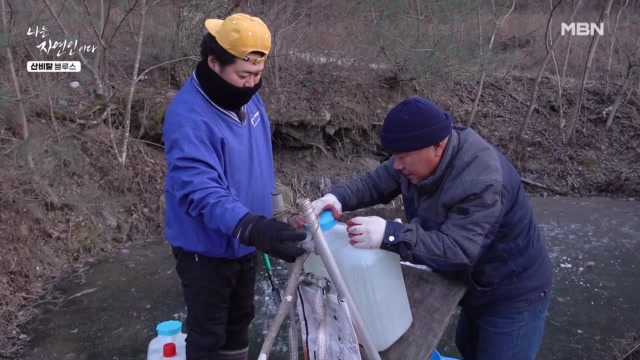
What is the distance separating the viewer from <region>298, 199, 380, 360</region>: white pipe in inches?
74.8

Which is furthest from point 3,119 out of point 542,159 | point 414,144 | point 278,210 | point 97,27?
point 542,159

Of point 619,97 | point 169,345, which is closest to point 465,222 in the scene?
point 169,345

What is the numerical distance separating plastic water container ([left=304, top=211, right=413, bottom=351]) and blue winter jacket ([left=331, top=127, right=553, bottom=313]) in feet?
0.45

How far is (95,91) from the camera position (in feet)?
23.8

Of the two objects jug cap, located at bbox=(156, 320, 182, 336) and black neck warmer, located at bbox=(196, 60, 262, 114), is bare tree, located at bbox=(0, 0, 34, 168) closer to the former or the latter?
jug cap, located at bbox=(156, 320, 182, 336)

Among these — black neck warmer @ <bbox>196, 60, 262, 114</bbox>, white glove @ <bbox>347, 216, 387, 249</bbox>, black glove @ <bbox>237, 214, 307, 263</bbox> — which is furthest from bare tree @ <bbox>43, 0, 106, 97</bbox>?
white glove @ <bbox>347, 216, 387, 249</bbox>

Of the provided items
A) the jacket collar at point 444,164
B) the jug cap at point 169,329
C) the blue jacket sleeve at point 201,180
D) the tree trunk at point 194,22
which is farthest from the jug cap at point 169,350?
the tree trunk at point 194,22

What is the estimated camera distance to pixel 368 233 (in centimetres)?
196

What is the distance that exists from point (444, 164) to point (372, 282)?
50 cm

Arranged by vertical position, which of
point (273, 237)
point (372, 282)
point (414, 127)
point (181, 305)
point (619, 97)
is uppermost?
point (414, 127)

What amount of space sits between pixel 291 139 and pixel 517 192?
671 cm

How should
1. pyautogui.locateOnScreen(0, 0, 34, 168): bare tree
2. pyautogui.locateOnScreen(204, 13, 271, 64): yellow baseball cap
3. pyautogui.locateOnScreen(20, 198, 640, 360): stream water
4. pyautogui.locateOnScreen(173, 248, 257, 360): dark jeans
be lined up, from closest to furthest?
pyautogui.locateOnScreen(204, 13, 271, 64): yellow baseball cap → pyautogui.locateOnScreen(173, 248, 257, 360): dark jeans → pyautogui.locateOnScreen(20, 198, 640, 360): stream water → pyautogui.locateOnScreen(0, 0, 34, 168): bare tree

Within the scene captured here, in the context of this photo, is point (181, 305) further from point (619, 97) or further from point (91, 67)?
point (619, 97)

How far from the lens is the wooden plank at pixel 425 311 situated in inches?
83.8
